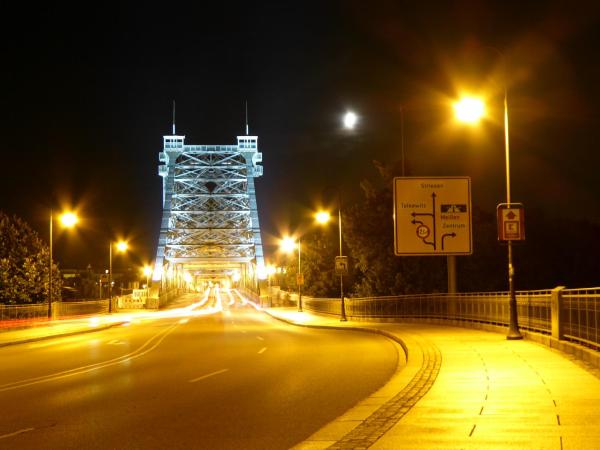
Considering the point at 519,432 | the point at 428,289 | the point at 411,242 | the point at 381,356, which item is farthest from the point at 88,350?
the point at 428,289

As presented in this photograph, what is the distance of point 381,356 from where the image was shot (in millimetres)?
19875

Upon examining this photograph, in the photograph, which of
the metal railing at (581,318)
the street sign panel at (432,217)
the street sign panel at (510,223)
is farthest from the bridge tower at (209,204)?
the metal railing at (581,318)

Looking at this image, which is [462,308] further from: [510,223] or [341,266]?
[341,266]

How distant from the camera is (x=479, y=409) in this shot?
9.74 meters

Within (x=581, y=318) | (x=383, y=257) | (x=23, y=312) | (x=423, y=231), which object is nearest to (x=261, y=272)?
(x=383, y=257)

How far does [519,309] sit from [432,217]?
6.21m

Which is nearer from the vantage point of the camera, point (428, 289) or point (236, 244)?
point (428, 289)

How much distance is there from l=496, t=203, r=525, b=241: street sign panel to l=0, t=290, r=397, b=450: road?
437cm

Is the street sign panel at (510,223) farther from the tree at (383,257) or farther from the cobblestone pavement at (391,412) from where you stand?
the tree at (383,257)

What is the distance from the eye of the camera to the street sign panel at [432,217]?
28000 millimetres

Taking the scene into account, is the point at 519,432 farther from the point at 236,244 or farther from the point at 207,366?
the point at 236,244

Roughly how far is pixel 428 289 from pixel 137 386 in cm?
3779

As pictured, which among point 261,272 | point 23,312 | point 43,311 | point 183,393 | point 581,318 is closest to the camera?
point 183,393

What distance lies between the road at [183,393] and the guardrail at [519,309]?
3839mm
